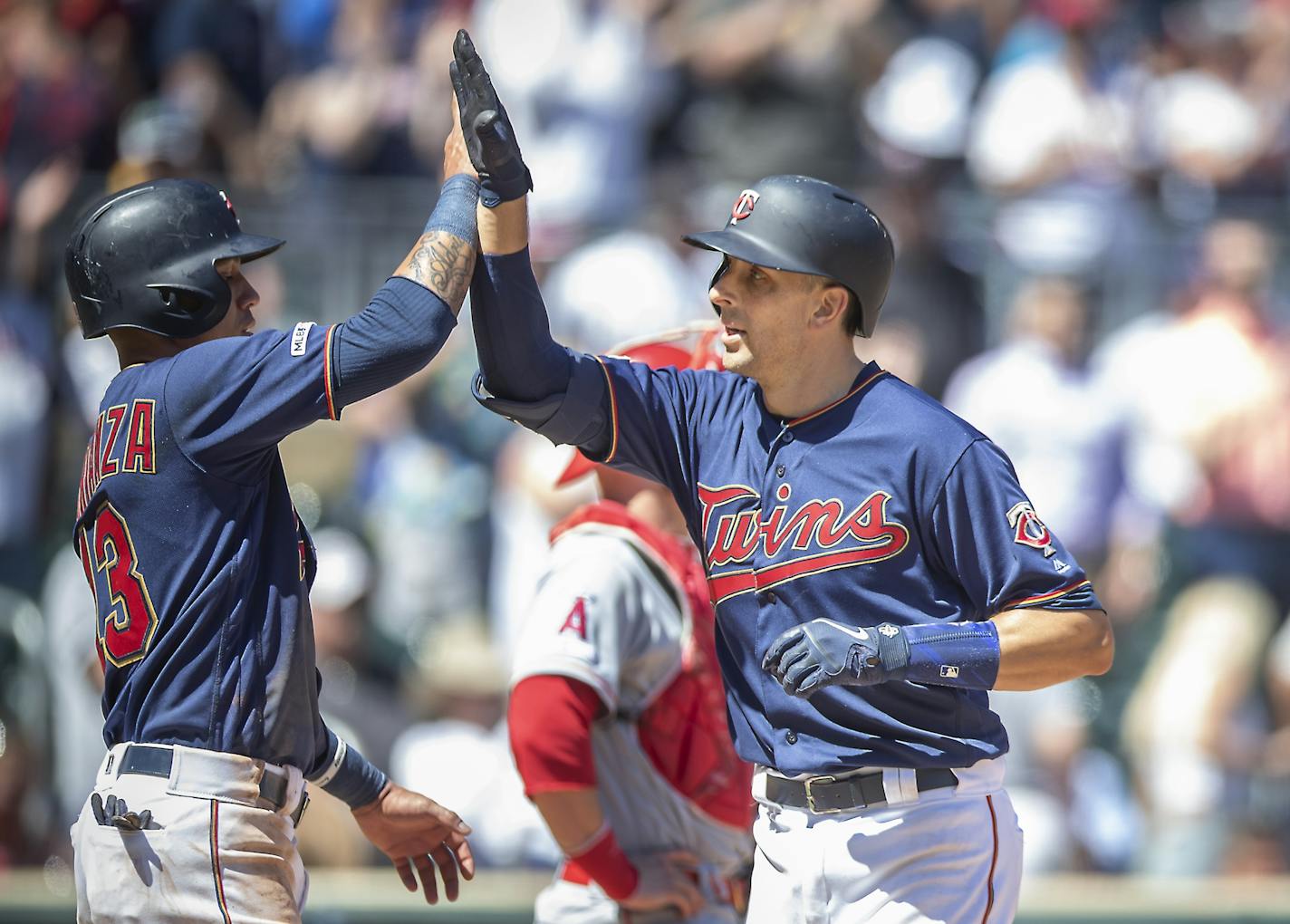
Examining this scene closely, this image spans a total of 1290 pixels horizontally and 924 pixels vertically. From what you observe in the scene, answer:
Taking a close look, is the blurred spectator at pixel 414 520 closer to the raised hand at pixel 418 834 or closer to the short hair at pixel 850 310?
the raised hand at pixel 418 834

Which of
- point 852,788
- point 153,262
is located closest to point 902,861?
point 852,788

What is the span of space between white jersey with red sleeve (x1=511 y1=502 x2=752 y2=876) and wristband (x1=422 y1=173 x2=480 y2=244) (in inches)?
42.0

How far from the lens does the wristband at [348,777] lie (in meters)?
3.70

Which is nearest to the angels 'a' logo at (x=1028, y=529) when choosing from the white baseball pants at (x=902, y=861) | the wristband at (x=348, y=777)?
the white baseball pants at (x=902, y=861)

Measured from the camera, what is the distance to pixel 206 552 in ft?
10.8

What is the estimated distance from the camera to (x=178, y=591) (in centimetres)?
329

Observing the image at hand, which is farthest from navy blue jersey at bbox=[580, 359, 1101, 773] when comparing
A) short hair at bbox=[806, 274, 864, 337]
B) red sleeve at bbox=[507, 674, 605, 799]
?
red sleeve at bbox=[507, 674, 605, 799]

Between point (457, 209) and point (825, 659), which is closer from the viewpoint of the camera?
point (825, 659)

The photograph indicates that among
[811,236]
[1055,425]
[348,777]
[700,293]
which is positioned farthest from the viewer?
[700,293]

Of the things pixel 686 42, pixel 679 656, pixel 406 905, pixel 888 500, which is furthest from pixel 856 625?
pixel 686 42

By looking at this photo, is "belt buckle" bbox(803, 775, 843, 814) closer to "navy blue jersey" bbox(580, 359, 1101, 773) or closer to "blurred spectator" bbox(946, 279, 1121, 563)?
"navy blue jersey" bbox(580, 359, 1101, 773)

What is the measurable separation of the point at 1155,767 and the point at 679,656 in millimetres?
4060

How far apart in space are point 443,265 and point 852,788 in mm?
1257

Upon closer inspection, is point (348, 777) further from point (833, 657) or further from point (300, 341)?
Answer: point (833, 657)
